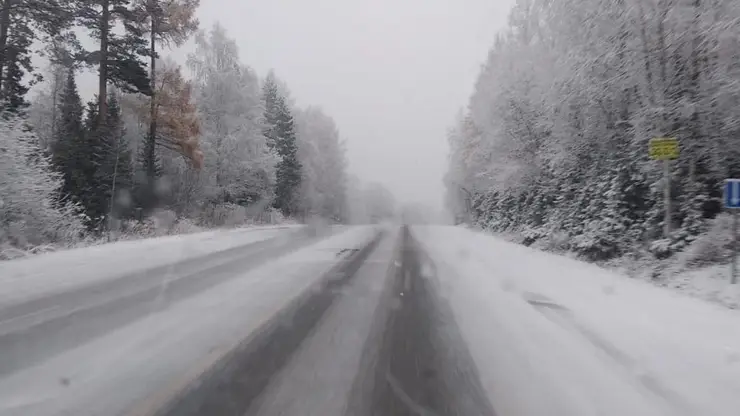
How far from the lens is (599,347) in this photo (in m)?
5.44

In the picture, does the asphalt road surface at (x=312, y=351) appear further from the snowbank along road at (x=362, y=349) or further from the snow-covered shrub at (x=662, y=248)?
the snow-covered shrub at (x=662, y=248)

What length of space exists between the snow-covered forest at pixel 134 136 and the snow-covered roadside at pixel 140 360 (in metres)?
9.53

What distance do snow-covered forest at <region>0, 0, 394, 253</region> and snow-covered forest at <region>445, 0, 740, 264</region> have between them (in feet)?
48.9

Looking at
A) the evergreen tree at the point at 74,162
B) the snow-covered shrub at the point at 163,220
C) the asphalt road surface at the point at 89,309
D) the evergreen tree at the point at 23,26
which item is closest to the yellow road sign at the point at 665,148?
the asphalt road surface at the point at 89,309

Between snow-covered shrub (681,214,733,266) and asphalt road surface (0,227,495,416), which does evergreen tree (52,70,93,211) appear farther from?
snow-covered shrub (681,214,733,266)

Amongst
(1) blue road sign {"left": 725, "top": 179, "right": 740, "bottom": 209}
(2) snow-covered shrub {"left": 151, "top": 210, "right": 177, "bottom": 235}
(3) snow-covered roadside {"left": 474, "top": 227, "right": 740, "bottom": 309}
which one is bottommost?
(3) snow-covered roadside {"left": 474, "top": 227, "right": 740, "bottom": 309}

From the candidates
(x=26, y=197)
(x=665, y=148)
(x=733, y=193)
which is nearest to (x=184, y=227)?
(x=26, y=197)

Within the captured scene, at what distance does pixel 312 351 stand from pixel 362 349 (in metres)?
0.52

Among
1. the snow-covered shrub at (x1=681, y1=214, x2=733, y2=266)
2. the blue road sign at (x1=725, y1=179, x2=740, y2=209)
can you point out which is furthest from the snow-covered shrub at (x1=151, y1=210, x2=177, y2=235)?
the blue road sign at (x1=725, y1=179, x2=740, y2=209)

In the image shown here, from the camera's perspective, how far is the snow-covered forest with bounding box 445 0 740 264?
10758mm

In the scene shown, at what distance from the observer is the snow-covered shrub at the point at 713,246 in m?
9.83

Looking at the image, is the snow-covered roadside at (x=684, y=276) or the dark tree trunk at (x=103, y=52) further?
the dark tree trunk at (x=103, y=52)

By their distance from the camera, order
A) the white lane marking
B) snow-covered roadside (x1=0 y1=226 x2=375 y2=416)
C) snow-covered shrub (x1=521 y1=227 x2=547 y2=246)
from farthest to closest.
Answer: snow-covered shrub (x1=521 y1=227 x2=547 y2=246), the white lane marking, snow-covered roadside (x1=0 y1=226 x2=375 y2=416)

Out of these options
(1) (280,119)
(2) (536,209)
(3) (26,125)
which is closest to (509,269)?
A: (2) (536,209)
